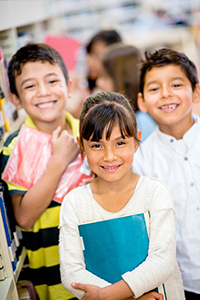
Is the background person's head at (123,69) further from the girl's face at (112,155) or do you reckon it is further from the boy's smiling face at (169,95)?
the girl's face at (112,155)

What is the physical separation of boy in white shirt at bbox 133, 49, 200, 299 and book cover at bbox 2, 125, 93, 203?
0.27 m

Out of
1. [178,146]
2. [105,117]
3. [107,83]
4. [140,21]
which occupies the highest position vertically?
[140,21]

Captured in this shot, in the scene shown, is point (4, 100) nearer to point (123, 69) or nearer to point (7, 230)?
point (7, 230)

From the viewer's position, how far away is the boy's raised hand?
1492mm

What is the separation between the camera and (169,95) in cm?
145

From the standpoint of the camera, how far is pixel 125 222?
1.21 m

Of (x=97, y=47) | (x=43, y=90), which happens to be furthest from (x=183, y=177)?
(x=97, y=47)

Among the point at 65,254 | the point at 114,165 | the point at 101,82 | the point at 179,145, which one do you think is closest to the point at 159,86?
the point at 179,145

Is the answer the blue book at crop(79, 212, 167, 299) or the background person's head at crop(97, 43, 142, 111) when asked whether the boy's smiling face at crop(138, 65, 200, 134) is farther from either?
the background person's head at crop(97, 43, 142, 111)

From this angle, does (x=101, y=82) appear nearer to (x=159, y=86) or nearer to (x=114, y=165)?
(x=159, y=86)

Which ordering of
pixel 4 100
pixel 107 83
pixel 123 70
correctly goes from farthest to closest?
pixel 107 83
pixel 123 70
pixel 4 100

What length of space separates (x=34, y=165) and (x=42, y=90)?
34 cm

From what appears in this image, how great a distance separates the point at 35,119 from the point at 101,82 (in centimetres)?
146

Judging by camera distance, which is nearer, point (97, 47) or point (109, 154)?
point (109, 154)
